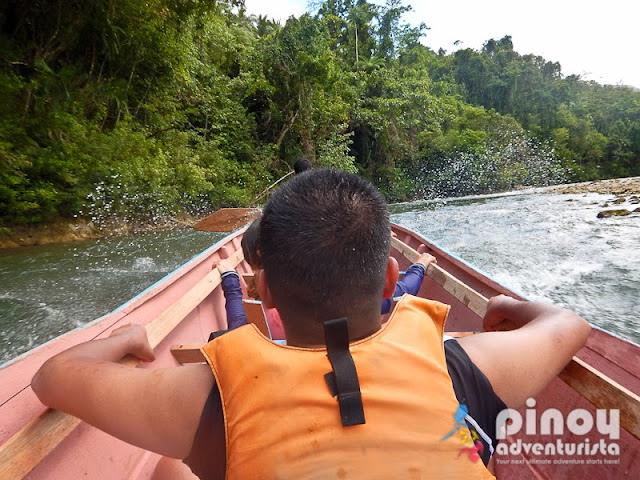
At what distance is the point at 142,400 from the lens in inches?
25.0

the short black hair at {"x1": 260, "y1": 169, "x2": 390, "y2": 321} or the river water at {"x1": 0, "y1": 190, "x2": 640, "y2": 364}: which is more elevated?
the short black hair at {"x1": 260, "y1": 169, "x2": 390, "y2": 321}

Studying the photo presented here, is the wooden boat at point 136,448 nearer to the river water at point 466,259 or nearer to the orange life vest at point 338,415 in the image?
the orange life vest at point 338,415

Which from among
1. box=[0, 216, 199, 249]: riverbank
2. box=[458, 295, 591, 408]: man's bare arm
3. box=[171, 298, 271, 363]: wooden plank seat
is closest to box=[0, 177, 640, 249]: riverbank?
box=[0, 216, 199, 249]: riverbank

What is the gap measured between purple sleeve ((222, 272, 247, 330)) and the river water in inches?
60.1

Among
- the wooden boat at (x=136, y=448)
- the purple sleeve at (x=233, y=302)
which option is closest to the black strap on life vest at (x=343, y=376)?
the wooden boat at (x=136, y=448)

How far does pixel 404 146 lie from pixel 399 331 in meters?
19.7

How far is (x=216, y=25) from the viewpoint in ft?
34.4

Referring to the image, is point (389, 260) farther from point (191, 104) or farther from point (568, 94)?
point (568, 94)

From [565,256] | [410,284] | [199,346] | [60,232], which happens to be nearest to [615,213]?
[565,256]

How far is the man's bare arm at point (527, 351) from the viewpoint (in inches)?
28.5

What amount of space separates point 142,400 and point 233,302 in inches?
54.4

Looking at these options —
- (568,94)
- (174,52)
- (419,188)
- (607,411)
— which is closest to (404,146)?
(419,188)

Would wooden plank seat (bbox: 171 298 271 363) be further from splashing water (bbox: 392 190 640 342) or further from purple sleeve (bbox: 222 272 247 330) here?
splashing water (bbox: 392 190 640 342)

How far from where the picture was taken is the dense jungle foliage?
6.28m
